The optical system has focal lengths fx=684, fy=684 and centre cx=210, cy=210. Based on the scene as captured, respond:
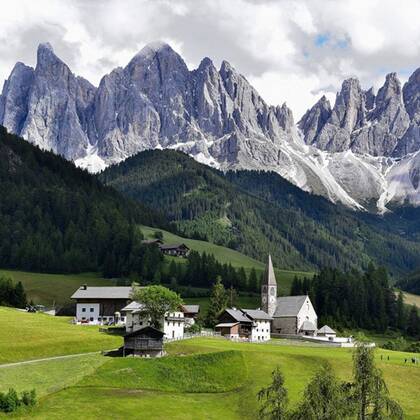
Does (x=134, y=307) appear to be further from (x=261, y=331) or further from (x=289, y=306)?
(x=289, y=306)

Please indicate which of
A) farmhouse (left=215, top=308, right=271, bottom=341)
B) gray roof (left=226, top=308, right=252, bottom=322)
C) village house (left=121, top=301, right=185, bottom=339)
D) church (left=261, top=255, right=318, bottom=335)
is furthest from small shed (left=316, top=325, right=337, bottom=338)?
village house (left=121, top=301, right=185, bottom=339)

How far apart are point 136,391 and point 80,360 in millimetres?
15334

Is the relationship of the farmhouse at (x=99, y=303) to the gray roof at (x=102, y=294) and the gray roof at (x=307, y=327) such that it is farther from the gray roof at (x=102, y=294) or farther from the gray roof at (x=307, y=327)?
the gray roof at (x=307, y=327)

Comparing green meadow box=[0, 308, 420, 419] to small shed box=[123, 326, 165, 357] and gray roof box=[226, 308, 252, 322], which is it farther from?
gray roof box=[226, 308, 252, 322]

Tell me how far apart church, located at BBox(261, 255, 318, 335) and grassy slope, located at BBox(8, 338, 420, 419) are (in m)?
51.2

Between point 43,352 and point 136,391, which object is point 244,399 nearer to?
point 136,391

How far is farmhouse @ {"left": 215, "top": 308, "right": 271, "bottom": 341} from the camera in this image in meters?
156

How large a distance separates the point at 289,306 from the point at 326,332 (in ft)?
37.3

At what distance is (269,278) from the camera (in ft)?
587

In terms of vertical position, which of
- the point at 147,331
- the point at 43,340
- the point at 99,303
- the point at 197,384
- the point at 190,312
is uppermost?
the point at 99,303

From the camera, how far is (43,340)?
116 metres

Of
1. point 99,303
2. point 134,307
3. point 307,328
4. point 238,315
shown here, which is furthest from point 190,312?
point 307,328

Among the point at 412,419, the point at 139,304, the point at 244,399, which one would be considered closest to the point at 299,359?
the point at 244,399

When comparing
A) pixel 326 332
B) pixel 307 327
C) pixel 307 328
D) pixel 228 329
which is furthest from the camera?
pixel 326 332
